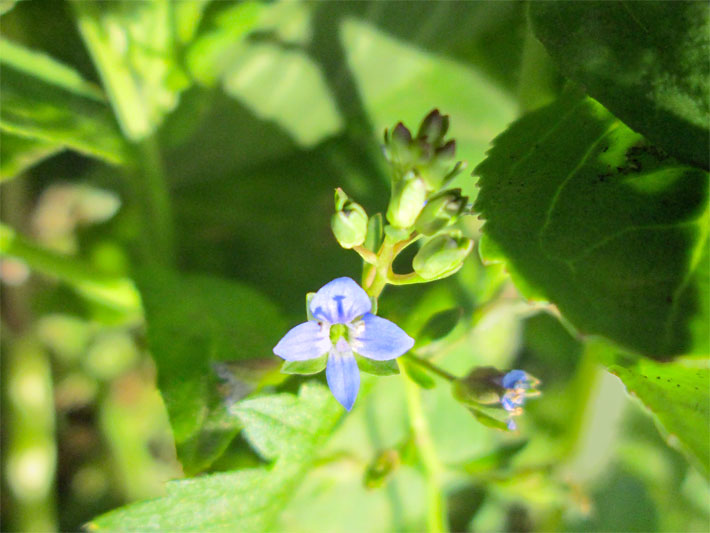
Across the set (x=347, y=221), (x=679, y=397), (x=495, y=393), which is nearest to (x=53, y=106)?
(x=347, y=221)

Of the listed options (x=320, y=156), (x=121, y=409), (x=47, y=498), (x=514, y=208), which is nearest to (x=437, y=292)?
(x=514, y=208)

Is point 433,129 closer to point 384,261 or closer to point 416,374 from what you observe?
point 384,261

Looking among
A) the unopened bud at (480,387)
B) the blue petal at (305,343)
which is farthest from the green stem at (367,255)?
the unopened bud at (480,387)

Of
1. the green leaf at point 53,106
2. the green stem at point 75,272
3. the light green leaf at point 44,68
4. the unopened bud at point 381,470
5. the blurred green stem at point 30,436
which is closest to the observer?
the unopened bud at point 381,470

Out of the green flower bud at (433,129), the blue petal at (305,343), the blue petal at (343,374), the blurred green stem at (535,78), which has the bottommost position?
the blue petal at (343,374)

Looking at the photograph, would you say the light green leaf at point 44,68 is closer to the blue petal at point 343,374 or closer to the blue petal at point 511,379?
the blue petal at point 343,374

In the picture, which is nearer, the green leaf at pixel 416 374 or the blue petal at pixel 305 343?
the blue petal at pixel 305 343

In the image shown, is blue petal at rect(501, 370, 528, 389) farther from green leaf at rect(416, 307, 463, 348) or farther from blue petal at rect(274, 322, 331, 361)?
blue petal at rect(274, 322, 331, 361)

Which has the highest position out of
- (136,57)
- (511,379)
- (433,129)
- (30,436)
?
(136,57)
